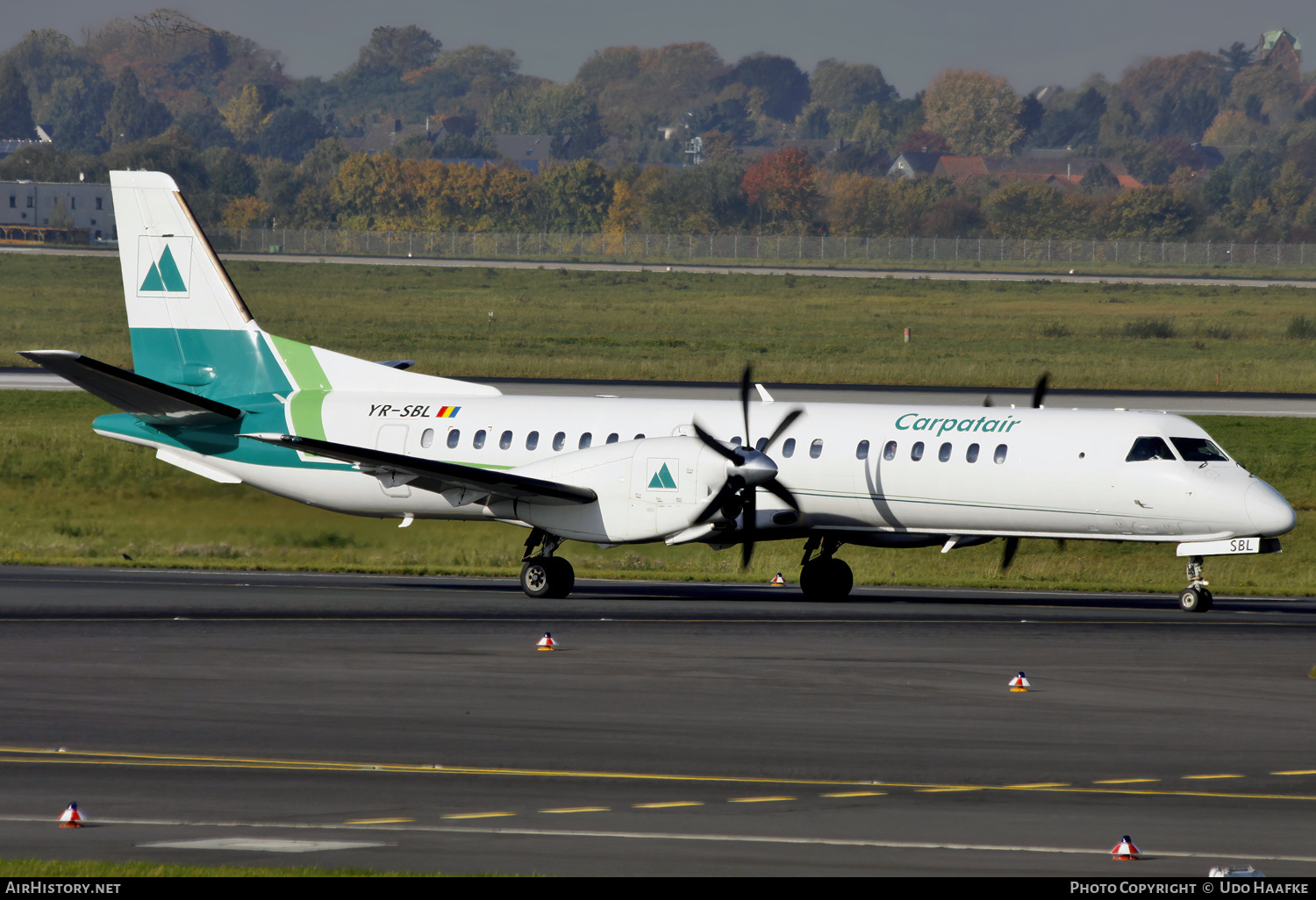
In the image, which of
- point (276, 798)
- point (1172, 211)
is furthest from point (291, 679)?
point (1172, 211)

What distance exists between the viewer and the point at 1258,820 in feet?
47.7

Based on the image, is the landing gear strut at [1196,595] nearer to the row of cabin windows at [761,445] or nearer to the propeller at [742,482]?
the row of cabin windows at [761,445]

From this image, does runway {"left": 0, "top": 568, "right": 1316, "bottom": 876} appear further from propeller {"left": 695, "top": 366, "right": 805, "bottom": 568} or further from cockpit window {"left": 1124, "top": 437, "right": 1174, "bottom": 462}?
cockpit window {"left": 1124, "top": 437, "right": 1174, "bottom": 462}

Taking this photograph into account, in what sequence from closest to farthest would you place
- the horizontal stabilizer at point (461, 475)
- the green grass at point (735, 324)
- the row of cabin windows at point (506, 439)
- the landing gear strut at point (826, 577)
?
the horizontal stabilizer at point (461, 475)
the landing gear strut at point (826, 577)
the row of cabin windows at point (506, 439)
the green grass at point (735, 324)

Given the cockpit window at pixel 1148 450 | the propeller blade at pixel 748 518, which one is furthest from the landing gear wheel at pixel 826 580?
the cockpit window at pixel 1148 450

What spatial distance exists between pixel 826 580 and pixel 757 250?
137288mm

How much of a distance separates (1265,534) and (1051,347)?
6021cm

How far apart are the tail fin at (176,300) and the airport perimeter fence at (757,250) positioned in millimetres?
124976

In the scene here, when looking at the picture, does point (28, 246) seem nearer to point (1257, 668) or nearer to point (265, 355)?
point (265, 355)

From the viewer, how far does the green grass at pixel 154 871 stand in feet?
39.9

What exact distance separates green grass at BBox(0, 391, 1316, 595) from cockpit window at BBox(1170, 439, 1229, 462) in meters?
6.84

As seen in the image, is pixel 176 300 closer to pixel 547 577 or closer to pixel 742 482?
pixel 547 577

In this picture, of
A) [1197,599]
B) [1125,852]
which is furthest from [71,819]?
[1197,599]

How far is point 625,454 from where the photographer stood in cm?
3081
